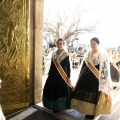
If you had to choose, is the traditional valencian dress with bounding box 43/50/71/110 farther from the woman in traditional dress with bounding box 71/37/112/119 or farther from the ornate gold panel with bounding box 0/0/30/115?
the ornate gold panel with bounding box 0/0/30/115

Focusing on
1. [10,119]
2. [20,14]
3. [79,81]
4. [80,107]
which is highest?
[20,14]

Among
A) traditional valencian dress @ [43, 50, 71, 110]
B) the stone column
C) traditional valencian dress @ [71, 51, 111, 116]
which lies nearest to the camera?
traditional valencian dress @ [71, 51, 111, 116]

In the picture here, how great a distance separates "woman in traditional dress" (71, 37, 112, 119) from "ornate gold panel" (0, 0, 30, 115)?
116 centimetres

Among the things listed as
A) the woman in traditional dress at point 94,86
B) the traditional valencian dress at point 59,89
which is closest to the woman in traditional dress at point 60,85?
the traditional valencian dress at point 59,89

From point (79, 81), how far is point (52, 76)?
0.55 m

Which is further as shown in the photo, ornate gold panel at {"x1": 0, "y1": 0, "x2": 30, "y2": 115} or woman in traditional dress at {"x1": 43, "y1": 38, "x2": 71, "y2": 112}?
woman in traditional dress at {"x1": 43, "y1": 38, "x2": 71, "y2": 112}

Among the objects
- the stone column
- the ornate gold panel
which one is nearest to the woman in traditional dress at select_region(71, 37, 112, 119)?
the stone column

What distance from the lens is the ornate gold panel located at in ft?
10.4

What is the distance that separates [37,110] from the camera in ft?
11.6

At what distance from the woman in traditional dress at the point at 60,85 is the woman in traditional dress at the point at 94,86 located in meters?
0.21

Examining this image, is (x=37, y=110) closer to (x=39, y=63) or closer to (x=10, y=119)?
(x=10, y=119)

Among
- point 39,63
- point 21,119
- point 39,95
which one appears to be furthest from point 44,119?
point 39,63

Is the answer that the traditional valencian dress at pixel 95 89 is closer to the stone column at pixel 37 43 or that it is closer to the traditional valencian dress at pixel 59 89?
the traditional valencian dress at pixel 59 89

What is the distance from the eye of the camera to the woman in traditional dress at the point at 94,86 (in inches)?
121
